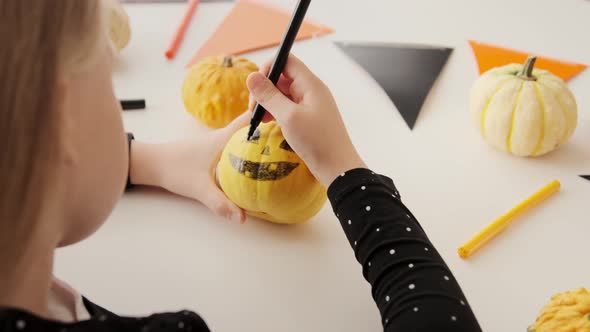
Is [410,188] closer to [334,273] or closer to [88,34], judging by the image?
[334,273]

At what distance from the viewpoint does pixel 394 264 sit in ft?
2.13

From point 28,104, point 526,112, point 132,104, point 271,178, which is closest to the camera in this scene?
point 28,104

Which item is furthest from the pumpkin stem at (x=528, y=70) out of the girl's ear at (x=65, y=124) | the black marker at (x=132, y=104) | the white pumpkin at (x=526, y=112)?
the girl's ear at (x=65, y=124)

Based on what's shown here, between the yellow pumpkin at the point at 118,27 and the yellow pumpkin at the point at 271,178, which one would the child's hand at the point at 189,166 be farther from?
the yellow pumpkin at the point at 118,27

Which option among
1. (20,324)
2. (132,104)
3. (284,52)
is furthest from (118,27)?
(20,324)

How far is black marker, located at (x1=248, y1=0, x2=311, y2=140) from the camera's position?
683mm

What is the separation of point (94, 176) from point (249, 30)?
72 centimetres

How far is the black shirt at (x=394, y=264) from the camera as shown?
605mm

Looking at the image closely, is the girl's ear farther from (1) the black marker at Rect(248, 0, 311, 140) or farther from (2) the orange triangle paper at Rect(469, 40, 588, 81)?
(2) the orange triangle paper at Rect(469, 40, 588, 81)

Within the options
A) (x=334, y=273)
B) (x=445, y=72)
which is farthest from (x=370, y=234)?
(x=445, y=72)

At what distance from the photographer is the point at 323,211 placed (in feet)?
2.72

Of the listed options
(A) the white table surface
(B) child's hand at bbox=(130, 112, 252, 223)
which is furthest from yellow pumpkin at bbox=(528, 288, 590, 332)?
(B) child's hand at bbox=(130, 112, 252, 223)

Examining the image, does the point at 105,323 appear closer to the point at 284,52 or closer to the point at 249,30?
the point at 284,52

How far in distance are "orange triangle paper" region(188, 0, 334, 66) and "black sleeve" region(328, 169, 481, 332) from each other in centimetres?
51
